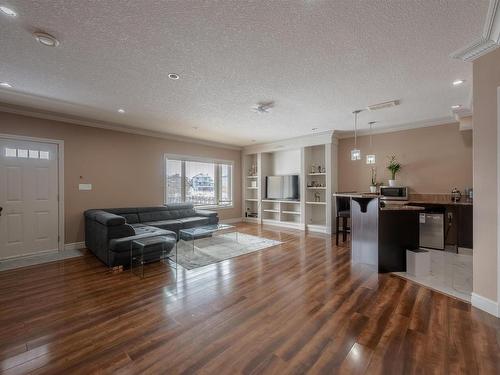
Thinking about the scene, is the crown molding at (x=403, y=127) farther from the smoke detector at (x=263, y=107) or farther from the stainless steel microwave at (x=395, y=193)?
the smoke detector at (x=263, y=107)

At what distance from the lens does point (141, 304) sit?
256 cm

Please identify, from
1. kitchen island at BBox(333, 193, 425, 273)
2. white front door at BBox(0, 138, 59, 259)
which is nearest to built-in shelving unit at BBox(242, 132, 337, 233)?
kitchen island at BBox(333, 193, 425, 273)

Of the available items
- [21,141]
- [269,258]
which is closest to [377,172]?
[269,258]

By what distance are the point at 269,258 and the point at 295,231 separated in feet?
8.82

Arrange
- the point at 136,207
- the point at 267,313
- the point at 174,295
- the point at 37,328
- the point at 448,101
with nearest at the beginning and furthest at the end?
the point at 37,328 → the point at 267,313 → the point at 174,295 → the point at 448,101 → the point at 136,207

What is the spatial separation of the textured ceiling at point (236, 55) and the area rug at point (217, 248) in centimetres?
271

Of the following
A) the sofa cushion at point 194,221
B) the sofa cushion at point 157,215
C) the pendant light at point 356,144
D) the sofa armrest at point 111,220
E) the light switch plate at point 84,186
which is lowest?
the sofa cushion at point 194,221

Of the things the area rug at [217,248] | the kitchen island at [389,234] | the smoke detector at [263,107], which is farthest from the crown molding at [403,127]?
the area rug at [217,248]

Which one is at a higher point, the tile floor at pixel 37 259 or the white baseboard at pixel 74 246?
the white baseboard at pixel 74 246

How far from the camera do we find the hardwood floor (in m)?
1.69

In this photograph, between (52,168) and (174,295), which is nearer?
(174,295)

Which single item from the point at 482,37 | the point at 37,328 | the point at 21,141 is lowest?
the point at 37,328

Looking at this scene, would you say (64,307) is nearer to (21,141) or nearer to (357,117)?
(21,141)

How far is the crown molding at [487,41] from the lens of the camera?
1.92 m
